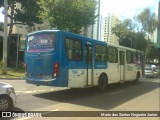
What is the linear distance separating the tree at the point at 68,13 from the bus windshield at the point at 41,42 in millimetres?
15833

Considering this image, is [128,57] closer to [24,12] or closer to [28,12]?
[28,12]

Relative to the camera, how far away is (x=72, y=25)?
102 ft

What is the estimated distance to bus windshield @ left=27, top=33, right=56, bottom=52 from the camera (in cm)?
1392

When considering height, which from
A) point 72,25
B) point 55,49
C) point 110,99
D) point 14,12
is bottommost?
point 110,99

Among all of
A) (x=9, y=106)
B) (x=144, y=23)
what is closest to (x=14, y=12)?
(x=144, y=23)

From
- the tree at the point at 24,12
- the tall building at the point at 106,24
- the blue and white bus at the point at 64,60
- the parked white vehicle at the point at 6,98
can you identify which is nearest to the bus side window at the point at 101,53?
the blue and white bus at the point at 64,60

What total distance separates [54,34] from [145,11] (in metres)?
53.3

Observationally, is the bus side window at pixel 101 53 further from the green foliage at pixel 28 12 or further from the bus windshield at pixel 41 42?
the green foliage at pixel 28 12

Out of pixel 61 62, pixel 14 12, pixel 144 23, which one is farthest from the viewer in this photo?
pixel 144 23

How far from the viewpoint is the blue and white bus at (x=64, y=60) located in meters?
13.6

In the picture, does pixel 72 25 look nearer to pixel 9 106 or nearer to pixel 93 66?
pixel 93 66

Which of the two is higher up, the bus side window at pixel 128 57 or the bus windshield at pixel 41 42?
the bus windshield at pixel 41 42

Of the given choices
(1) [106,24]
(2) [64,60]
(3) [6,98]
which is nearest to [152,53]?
(1) [106,24]

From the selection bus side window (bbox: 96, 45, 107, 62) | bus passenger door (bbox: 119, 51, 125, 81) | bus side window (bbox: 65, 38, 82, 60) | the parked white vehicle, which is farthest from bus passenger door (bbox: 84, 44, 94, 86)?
the parked white vehicle
